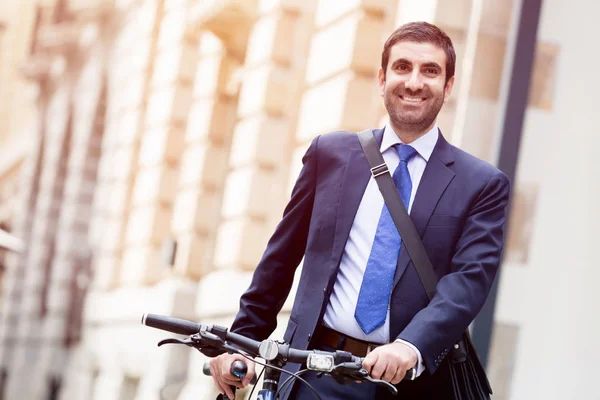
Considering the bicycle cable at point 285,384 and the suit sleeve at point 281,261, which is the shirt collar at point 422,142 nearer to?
the suit sleeve at point 281,261

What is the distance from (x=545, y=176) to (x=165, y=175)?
7047mm

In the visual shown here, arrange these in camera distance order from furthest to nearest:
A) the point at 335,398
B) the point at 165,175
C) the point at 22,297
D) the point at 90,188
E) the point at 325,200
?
the point at 22,297 → the point at 90,188 → the point at 165,175 → the point at 325,200 → the point at 335,398

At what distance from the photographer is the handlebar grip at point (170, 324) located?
2.58 metres

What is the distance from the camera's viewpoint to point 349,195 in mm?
3059

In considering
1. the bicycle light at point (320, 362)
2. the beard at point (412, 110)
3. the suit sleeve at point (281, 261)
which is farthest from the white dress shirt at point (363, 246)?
the bicycle light at point (320, 362)

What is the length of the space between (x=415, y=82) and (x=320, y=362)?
844 mm

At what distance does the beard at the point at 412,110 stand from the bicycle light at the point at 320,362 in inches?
31.4

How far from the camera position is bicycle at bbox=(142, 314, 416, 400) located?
243cm

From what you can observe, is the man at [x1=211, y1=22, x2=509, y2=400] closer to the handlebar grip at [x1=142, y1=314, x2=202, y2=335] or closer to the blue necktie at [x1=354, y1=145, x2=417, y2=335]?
the blue necktie at [x1=354, y1=145, x2=417, y2=335]

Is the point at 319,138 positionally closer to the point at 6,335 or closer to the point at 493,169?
the point at 493,169

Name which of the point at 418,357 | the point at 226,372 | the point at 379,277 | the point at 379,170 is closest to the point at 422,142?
the point at 379,170

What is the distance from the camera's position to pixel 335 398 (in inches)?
114

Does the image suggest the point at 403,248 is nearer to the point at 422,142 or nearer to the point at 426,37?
the point at 422,142

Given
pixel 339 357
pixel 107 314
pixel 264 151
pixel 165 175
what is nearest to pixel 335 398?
pixel 339 357
